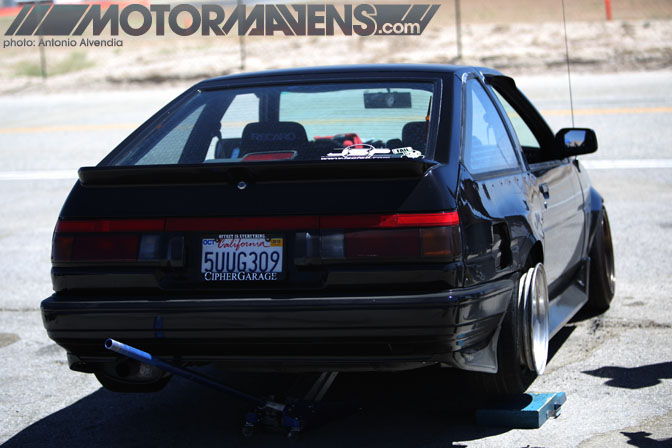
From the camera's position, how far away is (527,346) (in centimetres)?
409

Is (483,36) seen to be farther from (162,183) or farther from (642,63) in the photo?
(162,183)

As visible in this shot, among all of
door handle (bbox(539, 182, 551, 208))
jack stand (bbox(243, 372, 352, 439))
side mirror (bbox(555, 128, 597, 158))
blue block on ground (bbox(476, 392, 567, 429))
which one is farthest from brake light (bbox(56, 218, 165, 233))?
side mirror (bbox(555, 128, 597, 158))

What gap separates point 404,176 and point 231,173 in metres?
0.68

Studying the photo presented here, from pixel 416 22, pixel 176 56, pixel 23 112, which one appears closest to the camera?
pixel 23 112

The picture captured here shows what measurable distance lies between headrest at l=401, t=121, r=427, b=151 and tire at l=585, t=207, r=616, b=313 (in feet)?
6.75

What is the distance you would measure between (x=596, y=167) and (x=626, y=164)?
1.23 feet

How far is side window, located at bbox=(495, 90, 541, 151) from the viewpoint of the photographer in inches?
213

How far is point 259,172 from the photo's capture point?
145 inches

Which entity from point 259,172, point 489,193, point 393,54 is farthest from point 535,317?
point 393,54

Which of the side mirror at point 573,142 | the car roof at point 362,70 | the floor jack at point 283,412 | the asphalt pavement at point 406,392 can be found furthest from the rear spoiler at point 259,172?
the side mirror at point 573,142

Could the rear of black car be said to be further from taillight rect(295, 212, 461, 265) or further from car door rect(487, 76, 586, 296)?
car door rect(487, 76, 586, 296)

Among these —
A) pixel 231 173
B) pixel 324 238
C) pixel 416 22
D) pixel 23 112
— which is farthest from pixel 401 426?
pixel 416 22

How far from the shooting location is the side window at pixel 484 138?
402 cm

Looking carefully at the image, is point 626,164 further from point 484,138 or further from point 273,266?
point 273,266
